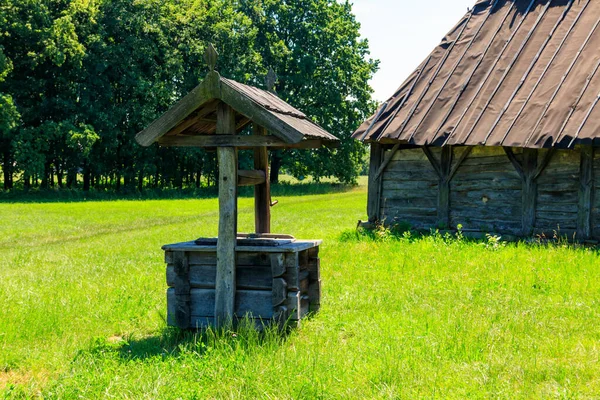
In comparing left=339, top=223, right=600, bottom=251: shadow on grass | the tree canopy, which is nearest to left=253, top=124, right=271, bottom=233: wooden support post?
left=339, top=223, right=600, bottom=251: shadow on grass

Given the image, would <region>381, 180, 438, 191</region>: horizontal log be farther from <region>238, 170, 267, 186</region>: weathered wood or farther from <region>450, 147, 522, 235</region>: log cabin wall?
<region>238, 170, 267, 186</region>: weathered wood

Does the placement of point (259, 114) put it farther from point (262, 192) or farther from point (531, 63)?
point (531, 63)

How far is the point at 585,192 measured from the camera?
487 inches

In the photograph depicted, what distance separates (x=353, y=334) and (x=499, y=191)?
26.3 ft

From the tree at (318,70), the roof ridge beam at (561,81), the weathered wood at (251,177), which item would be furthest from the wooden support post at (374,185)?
the tree at (318,70)

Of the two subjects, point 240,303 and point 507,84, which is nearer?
point 240,303

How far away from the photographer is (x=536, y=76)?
13562 millimetres

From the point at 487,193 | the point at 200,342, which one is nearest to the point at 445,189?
the point at 487,193

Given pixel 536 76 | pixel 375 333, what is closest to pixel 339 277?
pixel 375 333

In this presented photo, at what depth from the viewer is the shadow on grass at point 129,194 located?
1312 inches

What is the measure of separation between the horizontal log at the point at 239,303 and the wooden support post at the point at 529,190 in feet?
27.6

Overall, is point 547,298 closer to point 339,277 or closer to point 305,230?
point 339,277

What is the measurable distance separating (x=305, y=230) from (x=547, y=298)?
33.4 ft

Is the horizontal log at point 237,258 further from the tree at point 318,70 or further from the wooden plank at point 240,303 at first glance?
the tree at point 318,70
